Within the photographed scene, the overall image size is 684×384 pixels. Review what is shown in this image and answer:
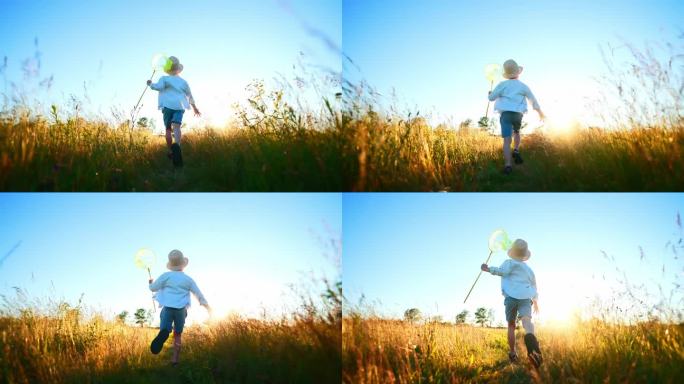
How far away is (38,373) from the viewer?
3.95 meters

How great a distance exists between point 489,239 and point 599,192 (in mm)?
788

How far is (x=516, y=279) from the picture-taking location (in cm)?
420

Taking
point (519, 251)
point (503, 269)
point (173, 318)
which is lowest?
point (173, 318)

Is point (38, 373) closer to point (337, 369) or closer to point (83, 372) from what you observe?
point (83, 372)

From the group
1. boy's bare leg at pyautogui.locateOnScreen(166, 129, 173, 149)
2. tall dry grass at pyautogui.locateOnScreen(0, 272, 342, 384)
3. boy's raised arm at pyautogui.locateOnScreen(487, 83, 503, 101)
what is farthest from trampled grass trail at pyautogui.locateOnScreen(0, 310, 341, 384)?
boy's raised arm at pyautogui.locateOnScreen(487, 83, 503, 101)

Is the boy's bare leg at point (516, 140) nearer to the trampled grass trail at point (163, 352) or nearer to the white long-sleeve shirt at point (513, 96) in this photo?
the white long-sleeve shirt at point (513, 96)

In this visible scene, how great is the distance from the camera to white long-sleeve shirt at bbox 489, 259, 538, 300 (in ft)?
13.6

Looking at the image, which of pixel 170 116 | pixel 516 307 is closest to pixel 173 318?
pixel 170 116

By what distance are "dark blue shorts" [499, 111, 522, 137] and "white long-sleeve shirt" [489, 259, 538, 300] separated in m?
0.90

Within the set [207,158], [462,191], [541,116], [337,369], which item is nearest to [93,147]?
[207,158]

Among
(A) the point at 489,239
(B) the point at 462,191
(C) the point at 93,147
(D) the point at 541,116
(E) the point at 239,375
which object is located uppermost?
(D) the point at 541,116

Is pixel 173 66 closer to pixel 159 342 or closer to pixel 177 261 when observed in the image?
pixel 177 261

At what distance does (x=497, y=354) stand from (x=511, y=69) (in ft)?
6.54

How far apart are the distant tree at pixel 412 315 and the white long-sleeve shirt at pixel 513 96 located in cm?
154
